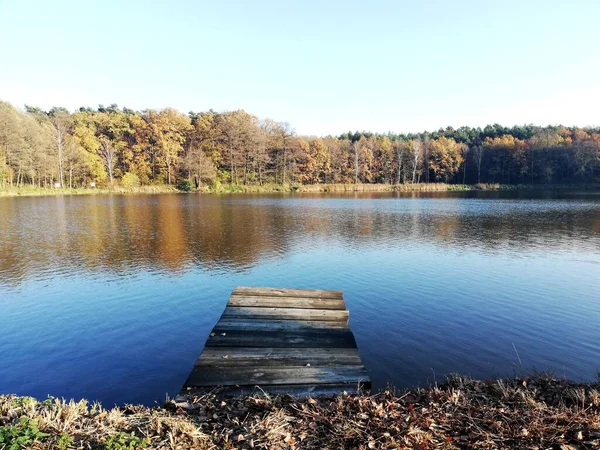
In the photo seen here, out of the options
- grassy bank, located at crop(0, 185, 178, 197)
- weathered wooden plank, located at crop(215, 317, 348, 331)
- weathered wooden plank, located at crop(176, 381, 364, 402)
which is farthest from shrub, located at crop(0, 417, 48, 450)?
grassy bank, located at crop(0, 185, 178, 197)

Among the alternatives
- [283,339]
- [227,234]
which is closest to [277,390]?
[283,339]

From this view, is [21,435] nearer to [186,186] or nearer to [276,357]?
[276,357]

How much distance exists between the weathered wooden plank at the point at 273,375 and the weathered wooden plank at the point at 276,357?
17 cm

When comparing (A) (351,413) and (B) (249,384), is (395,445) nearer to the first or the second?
(A) (351,413)

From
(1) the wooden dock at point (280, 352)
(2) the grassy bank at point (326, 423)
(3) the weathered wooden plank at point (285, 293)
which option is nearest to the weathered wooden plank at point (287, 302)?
(1) the wooden dock at point (280, 352)

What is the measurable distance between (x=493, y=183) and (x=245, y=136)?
192ft

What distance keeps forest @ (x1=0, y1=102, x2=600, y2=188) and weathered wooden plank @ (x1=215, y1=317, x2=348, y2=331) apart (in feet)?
206

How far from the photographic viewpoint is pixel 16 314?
1084cm

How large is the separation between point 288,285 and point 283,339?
6466 millimetres

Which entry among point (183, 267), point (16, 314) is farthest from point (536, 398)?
point (183, 267)

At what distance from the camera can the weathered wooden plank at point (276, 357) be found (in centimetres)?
640

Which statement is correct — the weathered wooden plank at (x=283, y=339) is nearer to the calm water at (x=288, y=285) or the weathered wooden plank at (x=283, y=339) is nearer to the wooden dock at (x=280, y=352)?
the wooden dock at (x=280, y=352)

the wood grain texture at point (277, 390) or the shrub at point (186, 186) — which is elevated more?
the shrub at point (186, 186)

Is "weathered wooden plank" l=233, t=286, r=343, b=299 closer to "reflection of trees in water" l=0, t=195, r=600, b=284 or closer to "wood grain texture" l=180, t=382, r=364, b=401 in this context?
"wood grain texture" l=180, t=382, r=364, b=401
